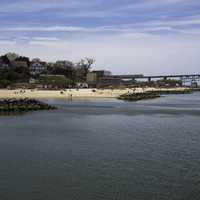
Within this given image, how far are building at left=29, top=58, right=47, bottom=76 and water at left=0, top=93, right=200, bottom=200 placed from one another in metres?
99.5

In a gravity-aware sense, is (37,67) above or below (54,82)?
above

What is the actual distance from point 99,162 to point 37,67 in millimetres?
116562

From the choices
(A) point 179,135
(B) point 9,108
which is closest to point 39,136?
(A) point 179,135

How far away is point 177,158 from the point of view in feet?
60.7

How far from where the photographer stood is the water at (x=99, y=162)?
538 inches

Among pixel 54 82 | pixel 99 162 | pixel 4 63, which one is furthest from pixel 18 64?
pixel 99 162

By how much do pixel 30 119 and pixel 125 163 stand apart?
19061 mm

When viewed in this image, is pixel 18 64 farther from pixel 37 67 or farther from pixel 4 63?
pixel 37 67

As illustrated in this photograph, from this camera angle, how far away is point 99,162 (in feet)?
58.1

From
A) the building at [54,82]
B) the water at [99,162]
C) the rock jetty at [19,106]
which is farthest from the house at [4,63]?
the water at [99,162]

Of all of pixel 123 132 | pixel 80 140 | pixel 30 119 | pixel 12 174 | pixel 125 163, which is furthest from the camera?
pixel 30 119

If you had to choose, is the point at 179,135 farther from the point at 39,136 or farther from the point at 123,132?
the point at 39,136

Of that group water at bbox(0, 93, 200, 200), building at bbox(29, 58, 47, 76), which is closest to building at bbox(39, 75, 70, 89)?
building at bbox(29, 58, 47, 76)

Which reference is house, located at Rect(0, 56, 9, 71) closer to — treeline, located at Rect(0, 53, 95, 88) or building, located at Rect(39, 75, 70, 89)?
treeline, located at Rect(0, 53, 95, 88)
